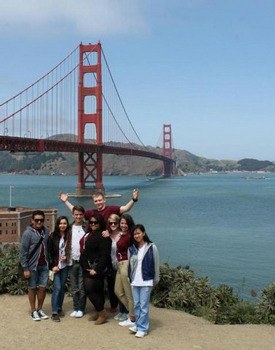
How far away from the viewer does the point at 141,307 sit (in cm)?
597

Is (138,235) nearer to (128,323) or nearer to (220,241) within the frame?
(128,323)

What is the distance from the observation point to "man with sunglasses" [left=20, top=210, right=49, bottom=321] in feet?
20.6

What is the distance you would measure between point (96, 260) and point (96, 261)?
0.04 ft

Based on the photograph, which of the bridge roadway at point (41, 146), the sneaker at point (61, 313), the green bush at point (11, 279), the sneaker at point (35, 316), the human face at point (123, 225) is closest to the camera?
the human face at point (123, 225)

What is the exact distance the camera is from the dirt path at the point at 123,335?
5.65 metres

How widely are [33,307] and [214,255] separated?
16839mm

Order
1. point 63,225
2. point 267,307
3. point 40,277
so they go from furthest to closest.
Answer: point 267,307
point 40,277
point 63,225

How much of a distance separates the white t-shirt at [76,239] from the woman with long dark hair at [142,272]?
0.81 m

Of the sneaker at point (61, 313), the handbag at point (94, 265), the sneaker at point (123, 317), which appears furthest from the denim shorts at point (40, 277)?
the sneaker at point (123, 317)

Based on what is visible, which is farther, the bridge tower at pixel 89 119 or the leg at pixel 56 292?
the bridge tower at pixel 89 119

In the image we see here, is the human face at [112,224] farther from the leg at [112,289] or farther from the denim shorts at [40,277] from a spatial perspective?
the denim shorts at [40,277]

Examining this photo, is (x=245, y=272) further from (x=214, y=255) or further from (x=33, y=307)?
(x=33, y=307)

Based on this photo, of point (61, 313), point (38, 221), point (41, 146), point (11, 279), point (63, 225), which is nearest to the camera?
point (38, 221)

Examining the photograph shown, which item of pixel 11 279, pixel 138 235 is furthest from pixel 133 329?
pixel 11 279
